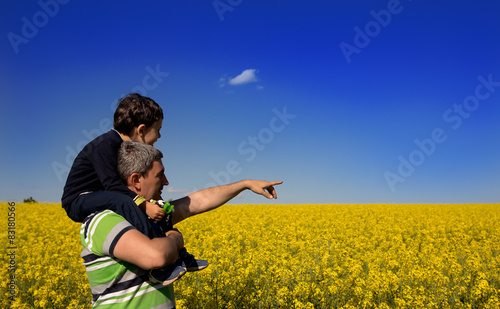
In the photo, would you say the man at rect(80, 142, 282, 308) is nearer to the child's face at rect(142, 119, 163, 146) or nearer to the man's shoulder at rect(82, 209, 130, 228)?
the man's shoulder at rect(82, 209, 130, 228)

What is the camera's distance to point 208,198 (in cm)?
267

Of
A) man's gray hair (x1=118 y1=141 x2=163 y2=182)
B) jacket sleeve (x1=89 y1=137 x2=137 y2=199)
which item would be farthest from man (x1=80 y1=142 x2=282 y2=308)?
jacket sleeve (x1=89 y1=137 x2=137 y2=199)

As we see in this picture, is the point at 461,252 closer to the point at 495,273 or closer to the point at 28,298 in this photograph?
the point at 495,273

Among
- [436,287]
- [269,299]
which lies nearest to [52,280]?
[269,299]

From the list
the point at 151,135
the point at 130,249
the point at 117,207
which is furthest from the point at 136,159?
the point at 151,135

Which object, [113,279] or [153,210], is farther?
[153,210]

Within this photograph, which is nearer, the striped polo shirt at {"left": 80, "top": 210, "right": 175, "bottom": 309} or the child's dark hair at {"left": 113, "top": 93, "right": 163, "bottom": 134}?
the striped polo shirt at {"left": 80, "top": 210, "right": 175, "bottom": 309}

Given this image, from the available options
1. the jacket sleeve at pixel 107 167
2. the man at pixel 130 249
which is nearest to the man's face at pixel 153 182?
the man at pixel 130 249

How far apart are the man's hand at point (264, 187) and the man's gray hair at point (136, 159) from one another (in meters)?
0.80

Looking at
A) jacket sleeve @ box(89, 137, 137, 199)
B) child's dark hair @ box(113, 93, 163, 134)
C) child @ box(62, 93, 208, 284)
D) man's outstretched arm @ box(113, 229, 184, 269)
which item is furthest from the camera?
child's dark hair @ box(113, 93, 163, 134)

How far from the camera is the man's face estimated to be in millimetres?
1920

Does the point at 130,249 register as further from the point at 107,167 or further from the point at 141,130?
the point at 141,130

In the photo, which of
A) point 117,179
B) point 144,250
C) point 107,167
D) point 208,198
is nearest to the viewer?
point 144,250

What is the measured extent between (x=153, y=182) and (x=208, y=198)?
0.78 m
